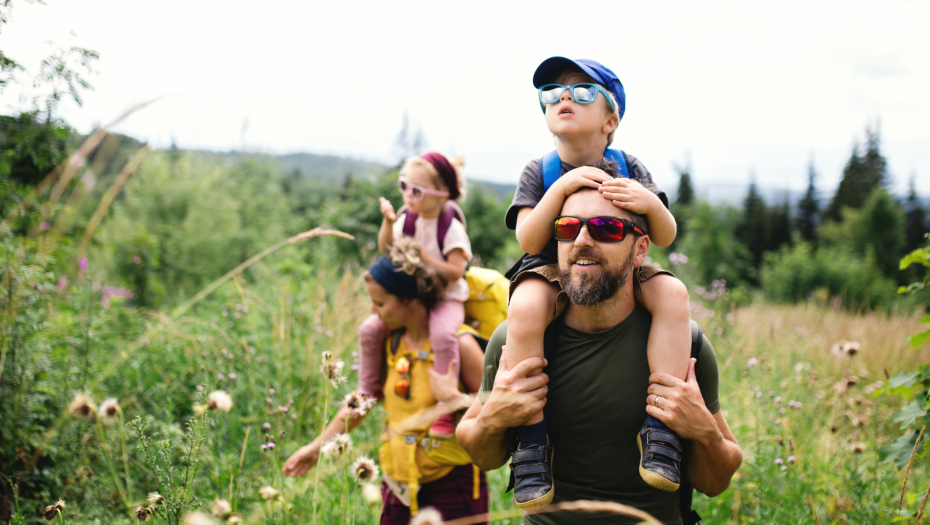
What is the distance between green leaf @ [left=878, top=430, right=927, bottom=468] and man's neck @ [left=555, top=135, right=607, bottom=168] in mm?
2005

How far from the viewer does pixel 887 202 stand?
36156 mm

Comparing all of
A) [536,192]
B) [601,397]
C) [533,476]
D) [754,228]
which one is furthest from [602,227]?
[754,228]

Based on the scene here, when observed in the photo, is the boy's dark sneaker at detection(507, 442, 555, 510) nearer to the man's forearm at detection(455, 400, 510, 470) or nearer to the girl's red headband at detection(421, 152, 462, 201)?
the man's forearm at detection(455, 400, 510, 470)

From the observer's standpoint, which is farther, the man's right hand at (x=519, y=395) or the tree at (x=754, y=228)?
the tree at (x=754, y=228)

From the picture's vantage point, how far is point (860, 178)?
158 ft

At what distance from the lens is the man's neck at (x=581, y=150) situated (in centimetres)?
210

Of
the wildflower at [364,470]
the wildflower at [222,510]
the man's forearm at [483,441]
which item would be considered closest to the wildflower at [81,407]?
the wildflower at [222,510]

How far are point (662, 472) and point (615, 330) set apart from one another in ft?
1.70

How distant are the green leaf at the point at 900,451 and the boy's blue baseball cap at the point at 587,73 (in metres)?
2.07

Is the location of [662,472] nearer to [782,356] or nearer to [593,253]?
[593,253]

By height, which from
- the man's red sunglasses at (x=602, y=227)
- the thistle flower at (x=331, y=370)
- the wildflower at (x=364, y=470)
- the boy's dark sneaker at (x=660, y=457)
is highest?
the man's red sunglasses at (x=602, y=227)

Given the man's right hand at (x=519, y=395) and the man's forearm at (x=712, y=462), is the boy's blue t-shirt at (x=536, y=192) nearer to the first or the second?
the man's right hand at (x=519, y=395)

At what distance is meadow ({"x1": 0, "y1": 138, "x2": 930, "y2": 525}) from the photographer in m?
2.11

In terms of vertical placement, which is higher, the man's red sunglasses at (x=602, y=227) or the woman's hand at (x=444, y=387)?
the man's red sunglasses at (x=602, y=227)
